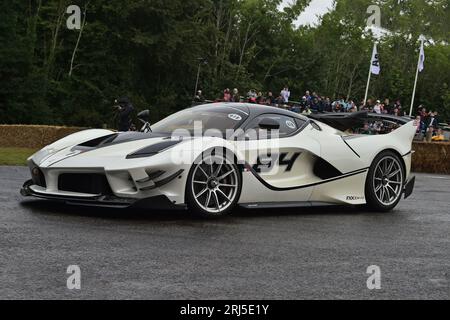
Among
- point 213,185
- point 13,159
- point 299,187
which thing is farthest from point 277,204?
point 13,159

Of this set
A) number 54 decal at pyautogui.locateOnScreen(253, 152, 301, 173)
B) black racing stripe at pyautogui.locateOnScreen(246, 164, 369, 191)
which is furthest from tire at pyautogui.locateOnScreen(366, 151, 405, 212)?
number 54 decal at pyautogui.locateOnScreen(253, 152, 301, 173)

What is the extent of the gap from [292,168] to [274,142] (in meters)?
0.39

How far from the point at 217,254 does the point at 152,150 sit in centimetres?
212

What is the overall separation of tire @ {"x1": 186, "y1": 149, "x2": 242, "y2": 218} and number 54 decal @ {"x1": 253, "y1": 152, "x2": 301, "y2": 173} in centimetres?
37

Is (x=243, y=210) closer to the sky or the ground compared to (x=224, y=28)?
closer to the ground

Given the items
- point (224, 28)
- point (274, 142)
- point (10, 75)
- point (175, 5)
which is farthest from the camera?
point (224, 28)

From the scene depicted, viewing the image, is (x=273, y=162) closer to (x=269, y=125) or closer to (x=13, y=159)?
(x=269, y=125)

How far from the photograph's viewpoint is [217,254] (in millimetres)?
6418

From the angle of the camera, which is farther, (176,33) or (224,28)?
(224,28)

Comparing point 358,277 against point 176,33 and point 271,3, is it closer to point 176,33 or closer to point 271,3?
point 176,33

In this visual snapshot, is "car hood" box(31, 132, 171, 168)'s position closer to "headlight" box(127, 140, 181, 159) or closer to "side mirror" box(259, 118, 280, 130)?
"headlight" box(127, 140, 181, 159)

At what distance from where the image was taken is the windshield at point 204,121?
29.8ft
